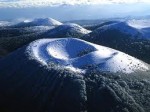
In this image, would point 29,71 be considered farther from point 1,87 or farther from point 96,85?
point 96,85

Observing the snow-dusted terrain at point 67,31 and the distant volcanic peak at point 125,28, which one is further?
the snow-dusted terrain at point 67,31

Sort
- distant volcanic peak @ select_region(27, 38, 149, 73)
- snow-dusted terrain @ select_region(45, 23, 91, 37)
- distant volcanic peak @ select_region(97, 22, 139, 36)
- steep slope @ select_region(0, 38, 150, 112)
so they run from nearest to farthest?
steep slope @ select_region(0, 38, 150, 112) → distant volcanic peak @ select_region(27, 38, 149, 73) → distant volcanic peak @ select_region(97, 22, 139, 36) → snow-dusted terrain @ select_region(45, 23, 91, 37)

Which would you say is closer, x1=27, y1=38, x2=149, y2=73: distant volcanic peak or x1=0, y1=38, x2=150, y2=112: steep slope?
x1=0, y1=38, x2=150, y2=112: steep slope

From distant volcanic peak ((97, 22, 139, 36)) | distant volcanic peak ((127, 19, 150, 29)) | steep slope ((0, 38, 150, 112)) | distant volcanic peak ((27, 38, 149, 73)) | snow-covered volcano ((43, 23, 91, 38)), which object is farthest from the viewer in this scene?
snow-covered volcano ((43, 23, 91, 38))

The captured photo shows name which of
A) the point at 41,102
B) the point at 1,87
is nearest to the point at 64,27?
the point at 1,87

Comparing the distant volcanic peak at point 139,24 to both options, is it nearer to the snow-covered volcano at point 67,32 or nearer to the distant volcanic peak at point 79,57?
the snow-covered volcano at point 67,32

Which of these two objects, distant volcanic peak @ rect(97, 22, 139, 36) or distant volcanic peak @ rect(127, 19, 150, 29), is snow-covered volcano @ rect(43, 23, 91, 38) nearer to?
distant volcanic peak @ rect(97, 22, 139, 36)

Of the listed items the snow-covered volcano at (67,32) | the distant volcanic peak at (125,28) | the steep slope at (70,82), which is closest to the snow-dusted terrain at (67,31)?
the snow-covered volcano at (67,32)

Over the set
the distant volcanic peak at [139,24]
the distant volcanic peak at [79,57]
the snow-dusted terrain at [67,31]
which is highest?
the distant volcanic peak at [79,57]

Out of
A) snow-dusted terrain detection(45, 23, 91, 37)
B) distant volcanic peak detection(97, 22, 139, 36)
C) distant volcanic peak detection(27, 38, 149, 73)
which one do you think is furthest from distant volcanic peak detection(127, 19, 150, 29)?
distant volcanic peak detection(27, 38, 149, 73)
